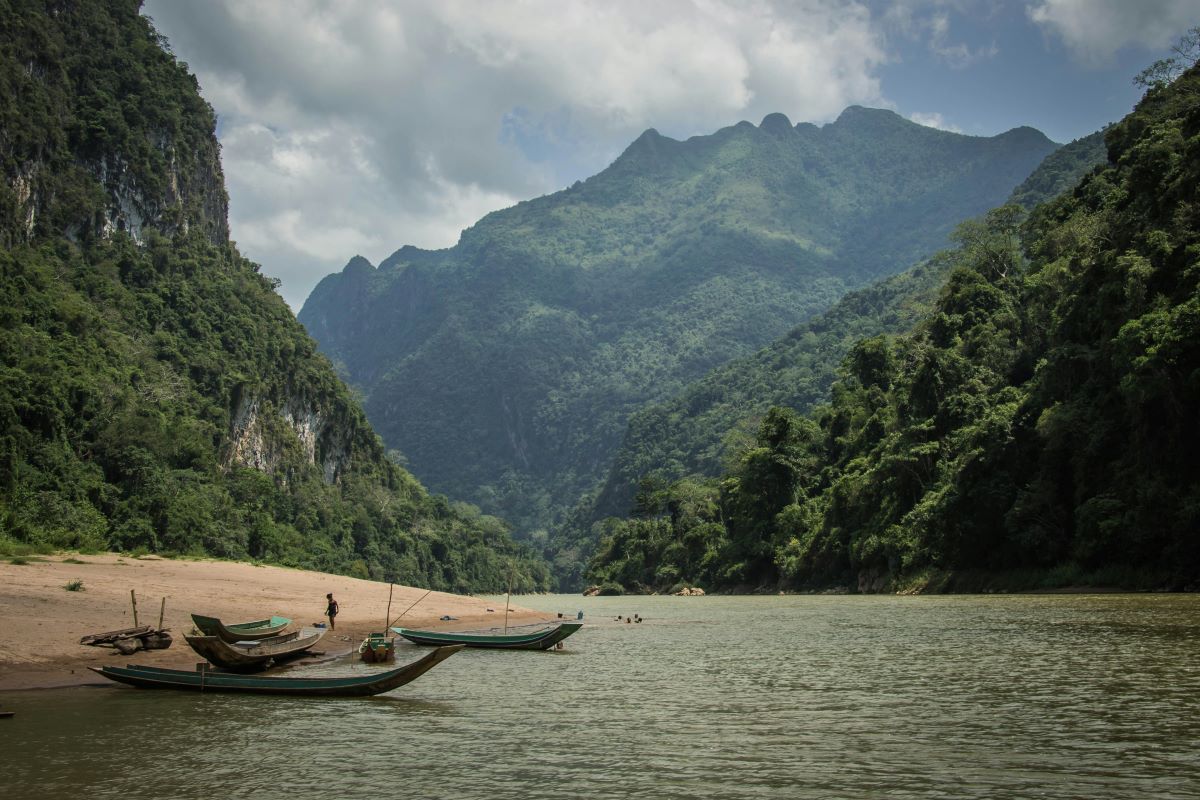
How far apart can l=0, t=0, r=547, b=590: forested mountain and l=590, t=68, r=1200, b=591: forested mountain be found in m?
48.5

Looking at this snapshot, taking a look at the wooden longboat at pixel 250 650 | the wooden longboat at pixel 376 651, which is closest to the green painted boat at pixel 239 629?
the wooden longboat at pixel 250 650

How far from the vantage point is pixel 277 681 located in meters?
18.7

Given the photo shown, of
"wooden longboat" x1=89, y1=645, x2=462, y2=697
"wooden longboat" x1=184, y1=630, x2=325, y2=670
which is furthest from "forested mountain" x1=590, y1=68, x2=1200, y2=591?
"wooden longboat" x1=184, y1=630, x2=325, y2=670

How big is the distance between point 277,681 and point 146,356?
79031mm

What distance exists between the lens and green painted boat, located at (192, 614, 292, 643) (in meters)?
23.5

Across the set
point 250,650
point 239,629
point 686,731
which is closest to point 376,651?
point 250,650

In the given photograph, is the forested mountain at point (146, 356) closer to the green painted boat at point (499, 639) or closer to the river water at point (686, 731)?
the green painted boat at point (499, 639)

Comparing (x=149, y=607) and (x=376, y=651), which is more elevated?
(x=149, y=607)

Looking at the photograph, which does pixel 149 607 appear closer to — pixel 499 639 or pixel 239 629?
pixel 239 629

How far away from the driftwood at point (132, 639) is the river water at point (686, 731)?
2.94 meters

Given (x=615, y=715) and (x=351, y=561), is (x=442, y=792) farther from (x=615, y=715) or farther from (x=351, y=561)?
(x=351, y=561)

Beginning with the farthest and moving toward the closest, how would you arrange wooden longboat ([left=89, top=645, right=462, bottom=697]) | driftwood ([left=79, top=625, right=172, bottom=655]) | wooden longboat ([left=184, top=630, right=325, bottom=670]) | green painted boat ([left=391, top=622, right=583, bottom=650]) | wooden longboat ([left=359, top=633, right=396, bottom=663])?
green painted boat ([left=391, top=622, right=583, bottom=650]), wooden longboat ([left=359, top=633, right=396, bottom=663]), driftwood ([left=79, top=625, right=172, bottom=655]), wooden longboat ([left=184, top=630, right=325, bottom=670]), wooden longboat ([left=89, top=645, right=462, bottom=697])

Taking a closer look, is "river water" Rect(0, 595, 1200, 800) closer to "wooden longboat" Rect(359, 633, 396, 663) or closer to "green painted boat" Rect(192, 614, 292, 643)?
"wooden longboat" Rect(359, 633, 396, 663)

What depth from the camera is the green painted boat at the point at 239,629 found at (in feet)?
77.3
